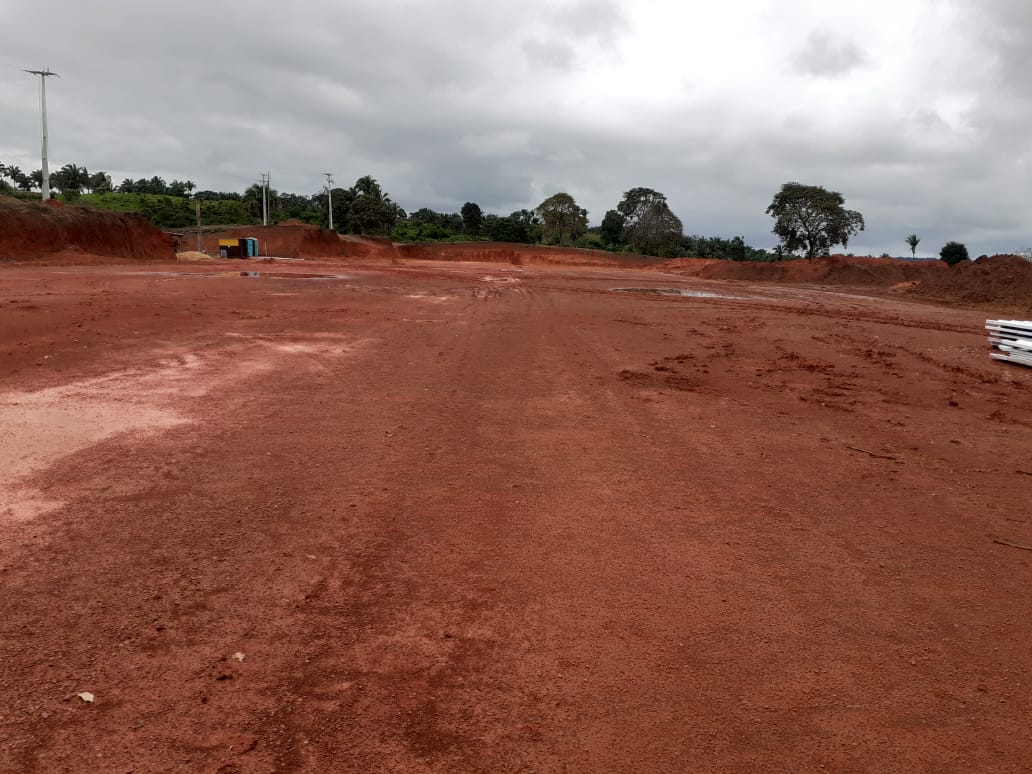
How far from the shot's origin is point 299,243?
176ft

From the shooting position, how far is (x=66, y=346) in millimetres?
10070

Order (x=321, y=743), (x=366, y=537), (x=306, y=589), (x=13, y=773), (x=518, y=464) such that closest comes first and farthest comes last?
(x=13, y=773) < (x=321, y=743) < (x=306, y=589) < (x=366, y=537) < (x=518, y=464)

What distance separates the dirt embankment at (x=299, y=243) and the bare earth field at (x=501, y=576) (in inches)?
1873

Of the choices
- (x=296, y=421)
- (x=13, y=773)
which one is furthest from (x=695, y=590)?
(x=296, y=421)

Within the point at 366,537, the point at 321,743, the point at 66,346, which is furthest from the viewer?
the point at 66,346

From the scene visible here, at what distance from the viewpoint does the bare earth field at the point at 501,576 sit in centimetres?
261

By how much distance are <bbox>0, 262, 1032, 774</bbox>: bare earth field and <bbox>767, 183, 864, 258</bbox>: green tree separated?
59.3m

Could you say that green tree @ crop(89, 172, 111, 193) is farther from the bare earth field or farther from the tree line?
the bare earth field

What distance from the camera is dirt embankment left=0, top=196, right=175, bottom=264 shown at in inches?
1222

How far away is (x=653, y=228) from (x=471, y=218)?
89.9 ft

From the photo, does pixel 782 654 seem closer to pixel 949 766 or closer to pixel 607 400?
pixel 949 766

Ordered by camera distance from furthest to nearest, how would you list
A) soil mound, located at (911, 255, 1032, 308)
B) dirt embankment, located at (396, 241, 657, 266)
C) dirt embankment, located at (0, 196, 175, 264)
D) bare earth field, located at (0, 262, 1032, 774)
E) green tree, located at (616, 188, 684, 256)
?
green tree, located at (616, 188, 684, 256)
dirt embankment, located at (396, 241, 657, 266)
dirt embankment, located at (0, 196, 175, 264)
soil mound, located at (911, 255, 1032, 308)
bare earth field, located at (0, 262, 1032, 774)

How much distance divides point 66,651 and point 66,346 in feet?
28.6

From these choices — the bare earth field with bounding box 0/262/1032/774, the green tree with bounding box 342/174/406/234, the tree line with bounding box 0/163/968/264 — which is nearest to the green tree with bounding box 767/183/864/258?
the tree line with bounding box 0/163/968/264
